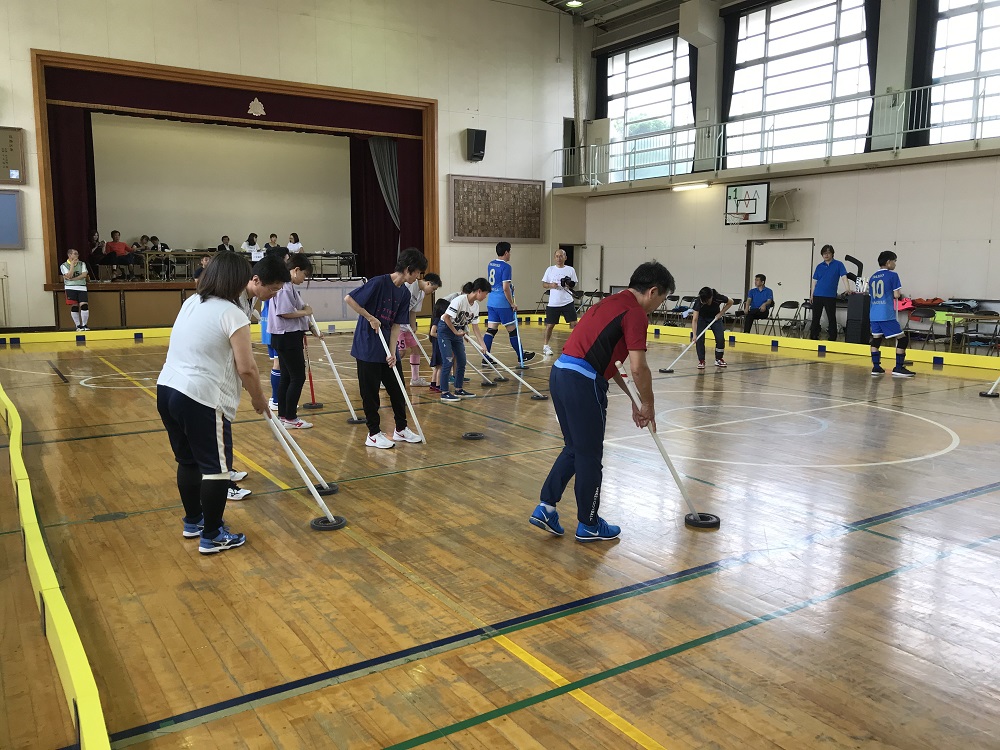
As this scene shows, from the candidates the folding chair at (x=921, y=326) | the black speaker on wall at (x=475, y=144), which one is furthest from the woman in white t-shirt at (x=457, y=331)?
the black speaker on wall at (x=475, y=144)

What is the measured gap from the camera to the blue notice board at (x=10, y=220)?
15.4m

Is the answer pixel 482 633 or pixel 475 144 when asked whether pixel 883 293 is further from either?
pixel 475 144

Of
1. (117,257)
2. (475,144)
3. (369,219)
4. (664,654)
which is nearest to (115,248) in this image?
(117,257)

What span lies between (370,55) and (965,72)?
1270 cm

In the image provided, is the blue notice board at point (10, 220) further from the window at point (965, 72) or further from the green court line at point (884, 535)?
the window at point (965, 72)

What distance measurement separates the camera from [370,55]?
62.3ft

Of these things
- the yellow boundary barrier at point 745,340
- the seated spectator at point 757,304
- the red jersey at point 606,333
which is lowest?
the yellow boundary barrier at point 745,340

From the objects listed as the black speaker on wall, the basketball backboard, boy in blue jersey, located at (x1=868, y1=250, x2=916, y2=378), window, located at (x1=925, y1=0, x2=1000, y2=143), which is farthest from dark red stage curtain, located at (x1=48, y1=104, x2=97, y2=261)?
window, located at (x1=925, y1=0, x2=1000, y2=143)

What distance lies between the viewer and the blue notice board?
15.4 meters

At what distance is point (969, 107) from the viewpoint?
14133 millimetres

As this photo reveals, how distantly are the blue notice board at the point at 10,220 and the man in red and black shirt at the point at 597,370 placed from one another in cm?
1525

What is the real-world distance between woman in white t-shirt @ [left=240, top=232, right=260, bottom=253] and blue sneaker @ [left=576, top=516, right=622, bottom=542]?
17.5 metres

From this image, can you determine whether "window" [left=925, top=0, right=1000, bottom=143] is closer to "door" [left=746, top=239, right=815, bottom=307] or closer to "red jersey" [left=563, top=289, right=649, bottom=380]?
"door" [left=746, top=239, right=815, bottom=307]

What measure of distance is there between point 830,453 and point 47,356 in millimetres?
11904
